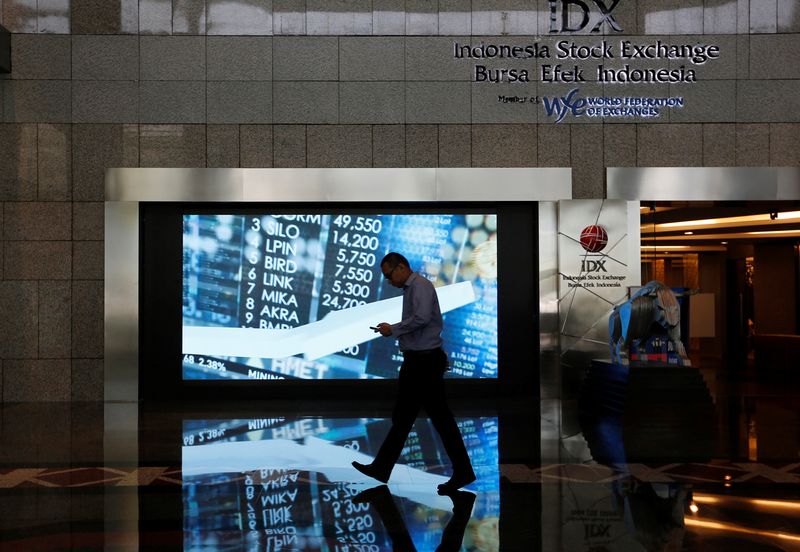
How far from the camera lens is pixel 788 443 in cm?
938

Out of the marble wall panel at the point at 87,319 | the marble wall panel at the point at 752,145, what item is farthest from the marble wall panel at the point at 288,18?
the marble wall panel at the point at 752,145

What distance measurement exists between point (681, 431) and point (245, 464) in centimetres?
487

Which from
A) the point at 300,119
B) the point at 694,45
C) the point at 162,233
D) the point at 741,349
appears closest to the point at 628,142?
the point at 694,45

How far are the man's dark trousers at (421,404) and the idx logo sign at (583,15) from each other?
7.85 m

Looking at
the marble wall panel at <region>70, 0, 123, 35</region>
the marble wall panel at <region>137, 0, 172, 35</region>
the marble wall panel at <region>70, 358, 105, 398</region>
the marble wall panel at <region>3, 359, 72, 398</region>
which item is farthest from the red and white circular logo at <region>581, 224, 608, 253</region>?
the marble wall panel at <region>3, 359, 72, 398</region>

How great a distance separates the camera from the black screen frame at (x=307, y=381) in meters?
13.5

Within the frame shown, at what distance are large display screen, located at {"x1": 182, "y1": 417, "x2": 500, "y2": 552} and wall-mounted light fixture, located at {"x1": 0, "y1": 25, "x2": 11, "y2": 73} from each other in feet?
21.1

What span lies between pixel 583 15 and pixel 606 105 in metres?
1.38

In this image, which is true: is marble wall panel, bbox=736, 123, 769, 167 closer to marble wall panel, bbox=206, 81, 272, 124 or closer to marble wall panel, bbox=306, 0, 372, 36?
marble wall panel, bbox=306, 0, 372, 36

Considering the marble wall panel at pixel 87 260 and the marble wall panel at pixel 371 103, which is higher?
the marble wall panel at pixel 371 103

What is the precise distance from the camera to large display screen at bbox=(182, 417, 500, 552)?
5.71 m

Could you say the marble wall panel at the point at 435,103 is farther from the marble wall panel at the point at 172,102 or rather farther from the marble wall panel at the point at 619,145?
the marble wall panel at the point at 172,102

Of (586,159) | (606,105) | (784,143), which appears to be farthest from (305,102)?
(784,143)

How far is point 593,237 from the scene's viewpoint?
13.4m
